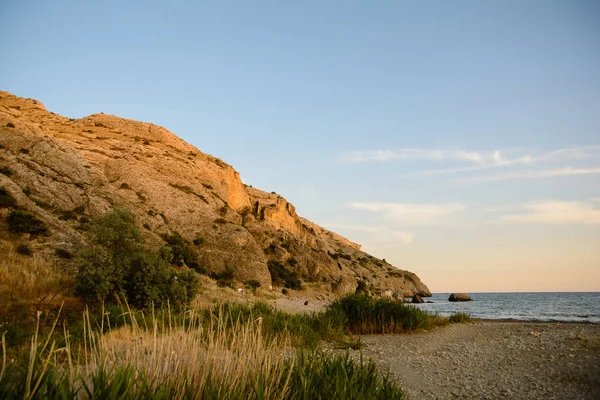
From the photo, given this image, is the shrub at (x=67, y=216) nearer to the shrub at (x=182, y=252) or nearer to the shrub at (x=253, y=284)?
the shrub at (x=182, y=252)

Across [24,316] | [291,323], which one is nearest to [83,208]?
[24,316]

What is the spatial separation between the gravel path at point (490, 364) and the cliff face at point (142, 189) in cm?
1732

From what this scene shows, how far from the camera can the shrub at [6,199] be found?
71.0 ft

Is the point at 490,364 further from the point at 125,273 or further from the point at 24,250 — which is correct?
the point at 24,250

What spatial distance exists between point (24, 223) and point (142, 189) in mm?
16272

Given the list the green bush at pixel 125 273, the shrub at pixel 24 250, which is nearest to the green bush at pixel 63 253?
the shrub at pixel 24 250

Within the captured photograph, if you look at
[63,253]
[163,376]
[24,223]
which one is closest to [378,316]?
[163,376]

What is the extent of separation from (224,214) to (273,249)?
7.05 meters

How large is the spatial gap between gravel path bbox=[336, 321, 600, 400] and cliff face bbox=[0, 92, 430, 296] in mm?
17316

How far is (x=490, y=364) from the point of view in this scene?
9852 mm

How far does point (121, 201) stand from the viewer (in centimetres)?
3222

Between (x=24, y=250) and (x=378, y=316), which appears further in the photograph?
(x=24, y=250)

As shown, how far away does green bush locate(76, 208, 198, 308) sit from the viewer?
14297mm

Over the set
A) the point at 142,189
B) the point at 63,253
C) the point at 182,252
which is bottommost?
the point at 63,253
